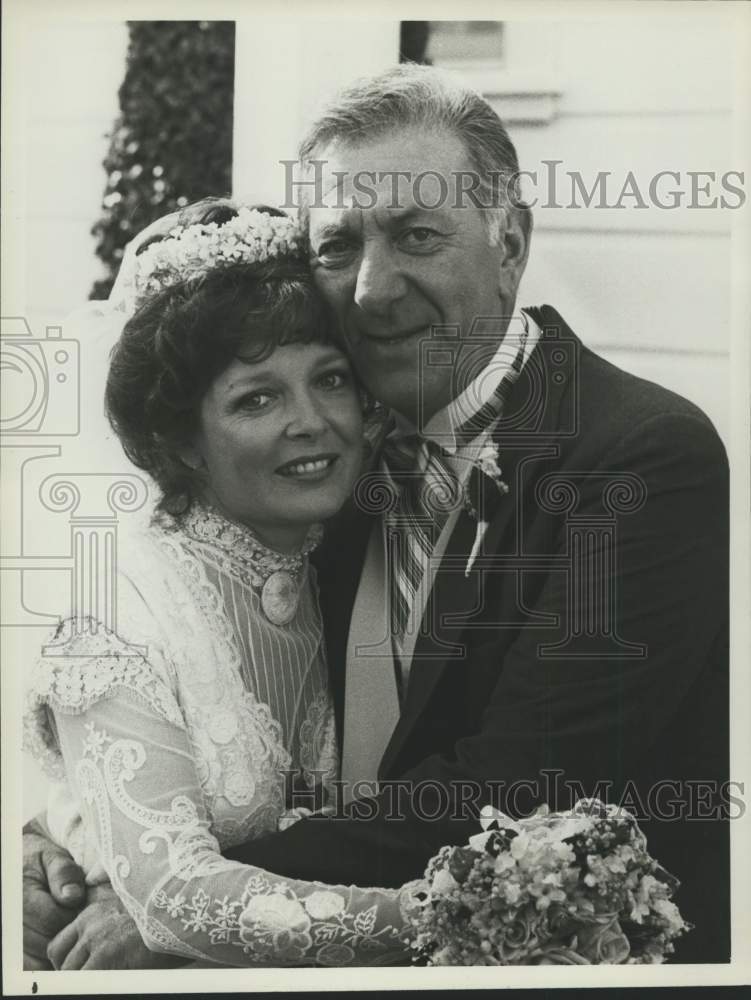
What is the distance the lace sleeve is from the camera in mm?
2979

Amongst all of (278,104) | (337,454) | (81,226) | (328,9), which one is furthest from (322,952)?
(328,9)

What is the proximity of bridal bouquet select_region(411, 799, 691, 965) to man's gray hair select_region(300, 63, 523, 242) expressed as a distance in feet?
5.02

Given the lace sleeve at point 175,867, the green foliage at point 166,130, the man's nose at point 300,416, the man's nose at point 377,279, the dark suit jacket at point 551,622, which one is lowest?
the lace sleeve at point 175,867

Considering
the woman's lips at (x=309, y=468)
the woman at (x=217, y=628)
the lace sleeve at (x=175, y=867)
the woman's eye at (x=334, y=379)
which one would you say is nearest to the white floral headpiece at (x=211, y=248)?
the woman at (x=217, y=628)

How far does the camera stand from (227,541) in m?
3.11

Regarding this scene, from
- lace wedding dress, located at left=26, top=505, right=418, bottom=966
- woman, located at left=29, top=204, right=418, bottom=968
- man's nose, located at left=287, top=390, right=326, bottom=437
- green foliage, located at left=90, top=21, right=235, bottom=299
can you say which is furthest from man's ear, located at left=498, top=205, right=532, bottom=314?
lace wedding dress, located at left=26, top=505, right=418, bottom=966

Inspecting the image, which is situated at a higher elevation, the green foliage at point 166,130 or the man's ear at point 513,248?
the green foliage at point 166,130

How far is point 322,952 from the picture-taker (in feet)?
10.1

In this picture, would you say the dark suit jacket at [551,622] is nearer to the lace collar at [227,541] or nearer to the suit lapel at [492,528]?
the suit lapel at [492,528]

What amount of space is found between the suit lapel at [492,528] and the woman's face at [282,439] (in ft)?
1.15

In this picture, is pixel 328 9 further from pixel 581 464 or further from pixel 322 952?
pixel 322 952

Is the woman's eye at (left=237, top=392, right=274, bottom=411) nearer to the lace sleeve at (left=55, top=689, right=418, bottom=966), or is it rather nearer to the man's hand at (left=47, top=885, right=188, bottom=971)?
the lace sleeve at (left=55, top=689, right=418, bottom=966)

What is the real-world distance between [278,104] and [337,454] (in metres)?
0.91

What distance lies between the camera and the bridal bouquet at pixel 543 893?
3.06m
